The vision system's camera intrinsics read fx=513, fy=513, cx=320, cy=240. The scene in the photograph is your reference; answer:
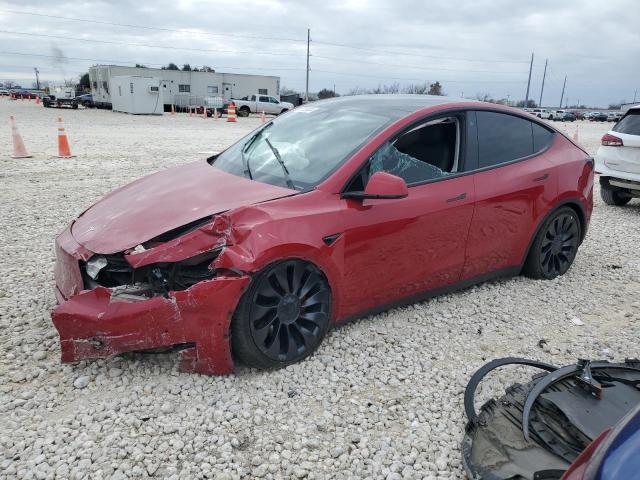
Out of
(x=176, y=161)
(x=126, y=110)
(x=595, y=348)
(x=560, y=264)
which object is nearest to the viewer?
(x=595, y=348)

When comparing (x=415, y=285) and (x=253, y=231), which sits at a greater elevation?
(x=253, y=231)

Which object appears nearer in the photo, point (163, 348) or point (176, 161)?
point (163, 348)

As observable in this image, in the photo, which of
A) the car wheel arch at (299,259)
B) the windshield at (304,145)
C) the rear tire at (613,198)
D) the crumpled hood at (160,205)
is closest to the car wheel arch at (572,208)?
the windshield at (304,145)

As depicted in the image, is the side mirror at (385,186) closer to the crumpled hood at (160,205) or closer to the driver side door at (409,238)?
the driver side door at (409,238)

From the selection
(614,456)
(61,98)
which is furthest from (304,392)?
(61,98)

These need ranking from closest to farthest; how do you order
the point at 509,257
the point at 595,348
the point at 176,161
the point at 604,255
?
the point at 595,348 < the point at 509,257 < the point at 604,255 < the point at 176,161

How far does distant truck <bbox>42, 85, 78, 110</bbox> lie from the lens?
126 feet

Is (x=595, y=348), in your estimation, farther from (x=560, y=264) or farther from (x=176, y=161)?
(x=176, y=161)

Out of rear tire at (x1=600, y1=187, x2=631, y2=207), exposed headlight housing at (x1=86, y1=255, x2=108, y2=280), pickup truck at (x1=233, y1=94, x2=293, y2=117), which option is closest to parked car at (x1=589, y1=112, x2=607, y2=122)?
pickup truck at (x1=233, y1=94, x2=293, y2=117)

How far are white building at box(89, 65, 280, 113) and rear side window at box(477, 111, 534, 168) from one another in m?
37.5

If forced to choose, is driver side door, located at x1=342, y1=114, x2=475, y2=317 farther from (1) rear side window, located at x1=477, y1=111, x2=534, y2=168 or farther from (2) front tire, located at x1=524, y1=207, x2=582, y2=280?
(2) front tire, located at x1=524, y1=207, x2=582, y2=280

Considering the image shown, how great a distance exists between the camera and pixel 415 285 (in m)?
3.65

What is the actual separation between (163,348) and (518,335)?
8.12ft

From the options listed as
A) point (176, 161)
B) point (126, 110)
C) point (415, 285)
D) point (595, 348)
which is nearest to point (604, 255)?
point (595, 348)
